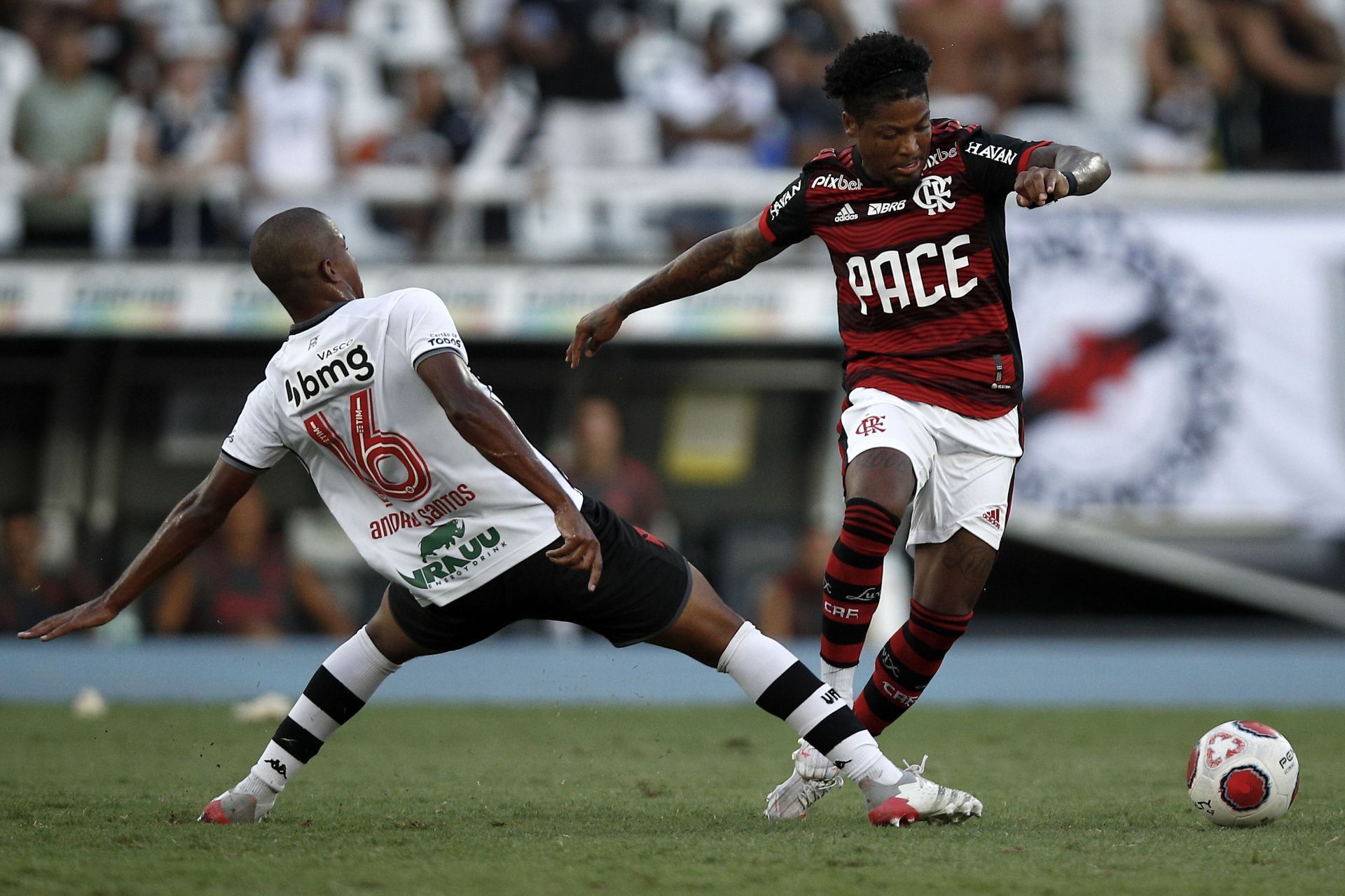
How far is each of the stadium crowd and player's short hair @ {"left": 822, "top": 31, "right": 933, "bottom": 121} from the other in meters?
7.06

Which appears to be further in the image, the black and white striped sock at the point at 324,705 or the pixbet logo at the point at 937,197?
the pixbet logo at the point at 937,197

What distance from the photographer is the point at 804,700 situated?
466 cm

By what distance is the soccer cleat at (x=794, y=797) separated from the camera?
16.5 feet

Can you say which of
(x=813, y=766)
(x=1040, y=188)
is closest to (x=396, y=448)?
(x=813, y=766)

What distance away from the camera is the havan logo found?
455cm

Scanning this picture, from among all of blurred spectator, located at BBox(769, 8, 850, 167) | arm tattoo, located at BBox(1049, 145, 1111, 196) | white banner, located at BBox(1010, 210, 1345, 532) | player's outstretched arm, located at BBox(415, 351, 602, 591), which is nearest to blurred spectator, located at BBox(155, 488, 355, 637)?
blurred spectator, located at BBox(769, 8, 850, 167)

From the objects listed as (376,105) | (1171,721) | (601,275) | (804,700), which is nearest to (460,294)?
(601,275)

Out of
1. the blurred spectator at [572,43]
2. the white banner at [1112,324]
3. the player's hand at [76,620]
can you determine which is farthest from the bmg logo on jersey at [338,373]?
the blurred spectator at [572,43]

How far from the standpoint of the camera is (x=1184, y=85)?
13336 mm

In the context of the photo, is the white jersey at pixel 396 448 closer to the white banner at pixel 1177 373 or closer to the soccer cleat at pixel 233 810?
the soccer cleat at pixel 233 810

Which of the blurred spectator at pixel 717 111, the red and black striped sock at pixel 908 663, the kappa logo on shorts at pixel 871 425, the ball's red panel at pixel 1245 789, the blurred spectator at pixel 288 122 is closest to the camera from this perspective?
the ball's red panel at pixel 1245 789

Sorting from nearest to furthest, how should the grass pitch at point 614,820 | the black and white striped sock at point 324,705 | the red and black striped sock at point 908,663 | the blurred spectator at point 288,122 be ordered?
the grass pitch at point 614,820, the black and white striped sock at point 324,705, the red and black striped sock at point 908,663, the blurred spectator at point 288,122

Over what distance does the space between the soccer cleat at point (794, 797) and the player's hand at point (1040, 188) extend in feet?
6.06

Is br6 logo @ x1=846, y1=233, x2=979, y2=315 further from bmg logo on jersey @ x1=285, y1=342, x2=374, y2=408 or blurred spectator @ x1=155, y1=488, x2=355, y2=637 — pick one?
blurred spectator @ x1=155, y1=488, x2=355, y2=637
